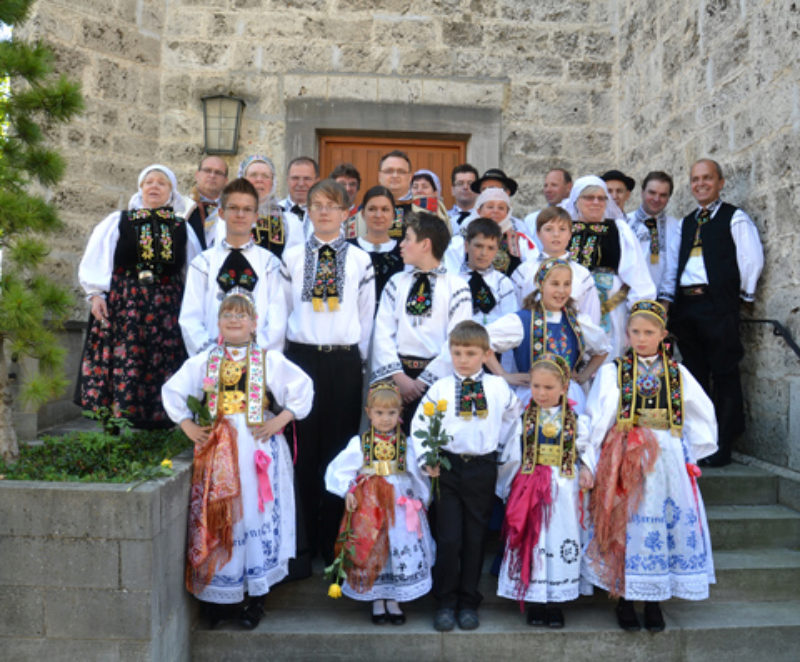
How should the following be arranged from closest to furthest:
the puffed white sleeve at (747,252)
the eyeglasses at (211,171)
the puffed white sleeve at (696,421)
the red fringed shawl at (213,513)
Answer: the red fringed shawl at (213,513) < the puffed white sleeve at (696,421) < the puffed white sleeve at (747,252) < the eyeglasses at (211,171)

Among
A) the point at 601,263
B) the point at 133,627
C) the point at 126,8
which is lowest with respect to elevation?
the point at 133,627

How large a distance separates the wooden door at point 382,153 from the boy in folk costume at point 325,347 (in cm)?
310

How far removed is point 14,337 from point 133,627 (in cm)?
146

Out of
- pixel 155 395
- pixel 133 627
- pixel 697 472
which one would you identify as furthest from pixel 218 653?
pixel 697 472

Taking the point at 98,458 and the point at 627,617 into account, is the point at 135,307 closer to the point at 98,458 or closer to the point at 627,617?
the point at 98,458

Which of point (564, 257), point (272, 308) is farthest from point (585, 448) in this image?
point (272, 308)

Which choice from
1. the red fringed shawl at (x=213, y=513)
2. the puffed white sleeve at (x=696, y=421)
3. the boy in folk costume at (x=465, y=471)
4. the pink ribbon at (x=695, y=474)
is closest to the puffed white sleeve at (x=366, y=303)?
the boy in folk costume at (x=465, y=471)

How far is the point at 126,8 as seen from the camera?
6.34m

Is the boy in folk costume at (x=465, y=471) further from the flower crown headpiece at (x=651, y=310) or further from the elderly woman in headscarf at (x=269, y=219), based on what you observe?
the elderly woman in headscarf at (x=269, y=219)

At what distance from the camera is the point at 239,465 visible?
3.30 metres

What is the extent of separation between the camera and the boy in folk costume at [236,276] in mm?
3746

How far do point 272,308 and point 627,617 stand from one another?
222 centimetres

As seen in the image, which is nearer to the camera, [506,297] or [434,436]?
Answer: [434,436]

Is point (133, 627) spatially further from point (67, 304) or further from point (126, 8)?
point (126, 8)
